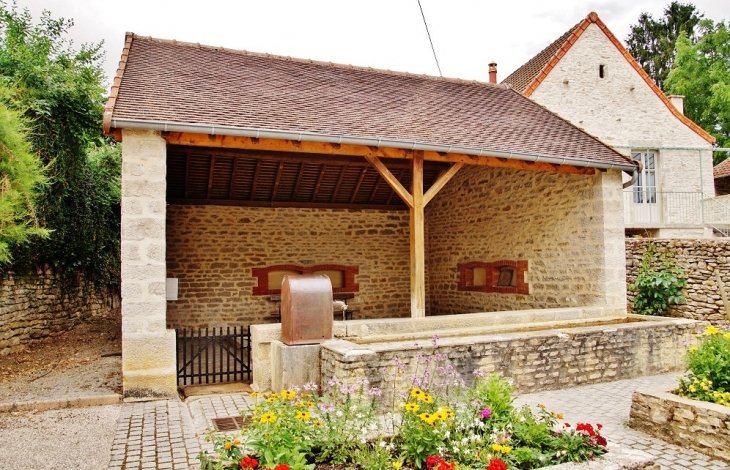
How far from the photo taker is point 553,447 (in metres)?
3.12

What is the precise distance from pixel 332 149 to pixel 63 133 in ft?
16.9

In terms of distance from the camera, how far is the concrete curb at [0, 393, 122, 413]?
4.84 meters

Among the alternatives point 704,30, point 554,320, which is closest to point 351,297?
point 554,320

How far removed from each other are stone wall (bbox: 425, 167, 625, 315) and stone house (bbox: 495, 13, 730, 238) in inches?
160

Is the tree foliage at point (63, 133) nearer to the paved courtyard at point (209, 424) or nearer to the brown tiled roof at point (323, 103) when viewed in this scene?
the brown tiled roof at point (323, 103)

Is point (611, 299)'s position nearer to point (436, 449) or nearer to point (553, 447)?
point (553, 447)

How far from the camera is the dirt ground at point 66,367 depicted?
18.0 ft

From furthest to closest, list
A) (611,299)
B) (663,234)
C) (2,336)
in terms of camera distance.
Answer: (663,234) → (611,299) → (2,336)

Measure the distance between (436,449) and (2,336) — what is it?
21.5ft

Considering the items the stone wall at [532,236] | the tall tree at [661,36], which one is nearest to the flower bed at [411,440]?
the stone wall at [532,236]

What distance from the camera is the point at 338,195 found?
1056 centimetres

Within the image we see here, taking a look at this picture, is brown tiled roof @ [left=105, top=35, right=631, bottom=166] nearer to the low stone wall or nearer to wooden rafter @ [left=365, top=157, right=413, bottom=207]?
wooden rafter @ [left=365, top=157, right=413, bottom=207]

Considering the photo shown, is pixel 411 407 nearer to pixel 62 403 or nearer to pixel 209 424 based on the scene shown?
pixel 209 424

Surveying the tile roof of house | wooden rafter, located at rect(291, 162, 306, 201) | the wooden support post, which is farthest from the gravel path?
the tile roof of house
